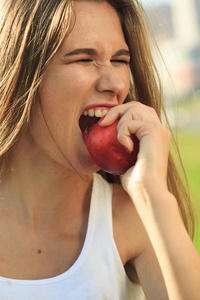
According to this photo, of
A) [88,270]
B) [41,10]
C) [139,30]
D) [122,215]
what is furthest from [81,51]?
[88,270]

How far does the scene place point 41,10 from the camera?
6.21ft

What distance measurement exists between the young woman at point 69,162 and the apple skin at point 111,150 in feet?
0.15

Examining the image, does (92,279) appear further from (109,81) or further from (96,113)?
(109,81)

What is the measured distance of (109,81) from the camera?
1.89 m

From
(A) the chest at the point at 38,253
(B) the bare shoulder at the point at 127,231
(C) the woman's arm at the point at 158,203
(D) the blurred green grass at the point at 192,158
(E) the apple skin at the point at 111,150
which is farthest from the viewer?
(D) the blurred green grass at the point at 192,158

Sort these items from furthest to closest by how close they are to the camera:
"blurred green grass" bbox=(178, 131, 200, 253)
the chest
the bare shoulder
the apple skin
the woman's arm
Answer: "blurred green grass" bbox=(178, 131, 200, 253) < the bare shoulder < the chest < the apple skin < the woman's arm

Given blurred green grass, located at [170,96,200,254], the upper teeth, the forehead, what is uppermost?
the forehead

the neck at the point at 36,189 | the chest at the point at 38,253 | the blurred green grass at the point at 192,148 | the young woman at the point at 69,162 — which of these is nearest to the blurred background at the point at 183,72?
Result: the blurred green grass at the point at 192,148

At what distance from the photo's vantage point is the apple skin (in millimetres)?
1767

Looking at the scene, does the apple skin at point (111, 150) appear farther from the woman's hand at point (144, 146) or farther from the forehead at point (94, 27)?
the forehead at point (94, 27)

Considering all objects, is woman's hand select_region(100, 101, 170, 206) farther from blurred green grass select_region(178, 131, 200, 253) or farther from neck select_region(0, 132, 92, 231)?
blurred green grass select_region(178, 131, 200, 253)

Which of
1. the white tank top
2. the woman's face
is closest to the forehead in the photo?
the woman's face

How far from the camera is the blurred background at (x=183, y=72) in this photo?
7.82 ft

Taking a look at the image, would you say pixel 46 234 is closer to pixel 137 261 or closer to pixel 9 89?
pixel 137 261
